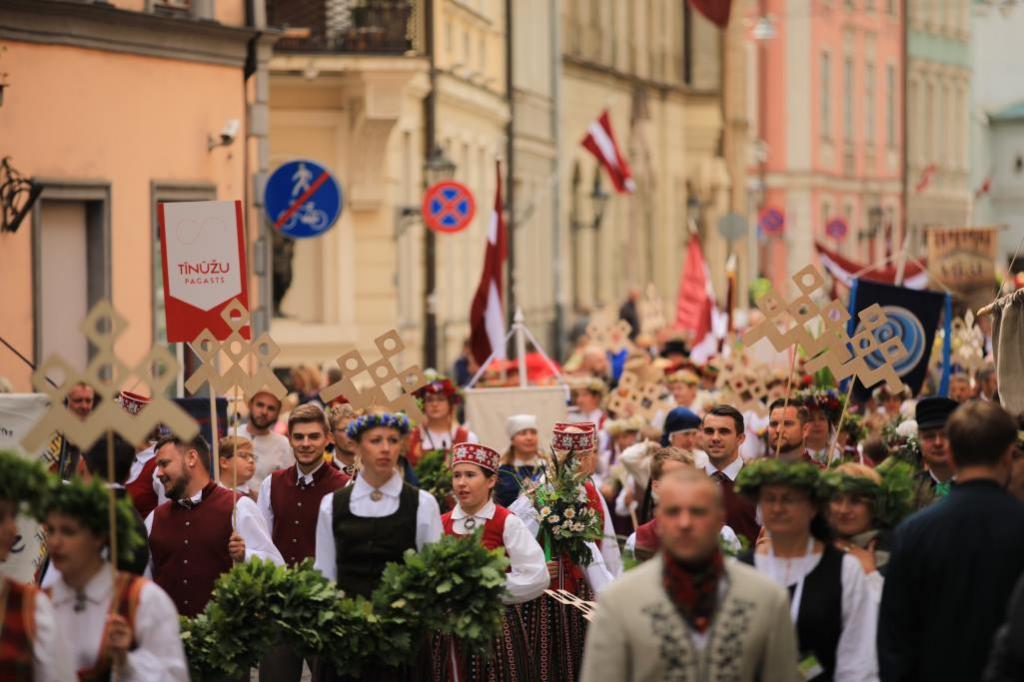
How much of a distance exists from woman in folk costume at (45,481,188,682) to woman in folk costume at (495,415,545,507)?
6.19 m

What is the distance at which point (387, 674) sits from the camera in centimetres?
1061

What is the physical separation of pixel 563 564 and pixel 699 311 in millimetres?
16793

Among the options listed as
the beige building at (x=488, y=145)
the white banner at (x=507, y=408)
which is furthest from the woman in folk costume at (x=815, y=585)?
the beige building at (x=488, y=145)

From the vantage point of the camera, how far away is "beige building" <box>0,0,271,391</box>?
63.7 ft

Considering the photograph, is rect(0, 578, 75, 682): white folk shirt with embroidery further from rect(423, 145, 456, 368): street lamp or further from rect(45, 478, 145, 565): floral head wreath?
rect(423, 145, 456, 368): street lamp

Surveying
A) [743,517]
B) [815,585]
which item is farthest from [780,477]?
[743,517]

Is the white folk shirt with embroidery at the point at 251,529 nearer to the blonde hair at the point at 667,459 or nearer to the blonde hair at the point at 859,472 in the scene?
the blonde hair at the point at 667,459

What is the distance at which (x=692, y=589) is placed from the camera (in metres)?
7.24

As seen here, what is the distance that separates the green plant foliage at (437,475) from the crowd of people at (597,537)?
3 centimetres

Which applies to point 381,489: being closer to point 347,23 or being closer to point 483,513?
point 483,513

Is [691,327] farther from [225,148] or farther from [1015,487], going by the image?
[1015,487]

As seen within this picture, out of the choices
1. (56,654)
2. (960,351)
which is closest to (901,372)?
(960,351)

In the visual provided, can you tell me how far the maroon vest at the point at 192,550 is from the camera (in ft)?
37.0

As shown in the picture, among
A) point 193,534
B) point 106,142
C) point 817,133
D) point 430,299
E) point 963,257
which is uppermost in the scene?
point 817,133
